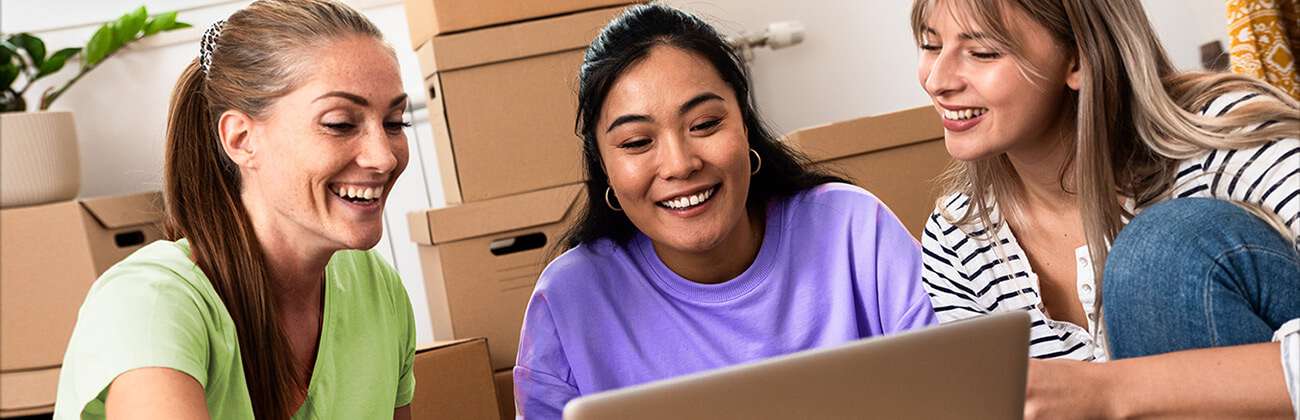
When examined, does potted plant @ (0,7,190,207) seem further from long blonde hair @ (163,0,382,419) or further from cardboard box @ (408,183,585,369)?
long blonde hair @ (163,0,382,419)

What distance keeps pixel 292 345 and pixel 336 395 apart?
7cm

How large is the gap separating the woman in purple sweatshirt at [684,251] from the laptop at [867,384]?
0.63 meters

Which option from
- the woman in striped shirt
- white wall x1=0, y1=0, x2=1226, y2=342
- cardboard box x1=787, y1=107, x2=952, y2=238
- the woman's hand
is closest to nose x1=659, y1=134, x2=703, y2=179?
the woman in striped shirt

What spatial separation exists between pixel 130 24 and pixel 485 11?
103cm

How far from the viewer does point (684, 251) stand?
4.67 feet

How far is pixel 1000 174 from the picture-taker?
4.25 feet

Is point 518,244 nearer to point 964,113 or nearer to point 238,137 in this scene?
point 238,137

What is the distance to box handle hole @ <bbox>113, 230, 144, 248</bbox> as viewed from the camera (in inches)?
98.1

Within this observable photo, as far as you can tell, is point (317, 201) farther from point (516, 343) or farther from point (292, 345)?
point (516, 343)

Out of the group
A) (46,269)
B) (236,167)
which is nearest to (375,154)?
(236,167)

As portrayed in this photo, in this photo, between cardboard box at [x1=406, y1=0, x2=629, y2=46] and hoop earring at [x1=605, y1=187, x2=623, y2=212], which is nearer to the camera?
→ hoop earring at [x1=605, y1=187, x2=623, y2=212]

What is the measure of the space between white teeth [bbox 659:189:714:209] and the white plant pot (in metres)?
1.64

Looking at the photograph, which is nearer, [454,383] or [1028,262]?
[1028,262]

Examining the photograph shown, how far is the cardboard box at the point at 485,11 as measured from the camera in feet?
6.68
